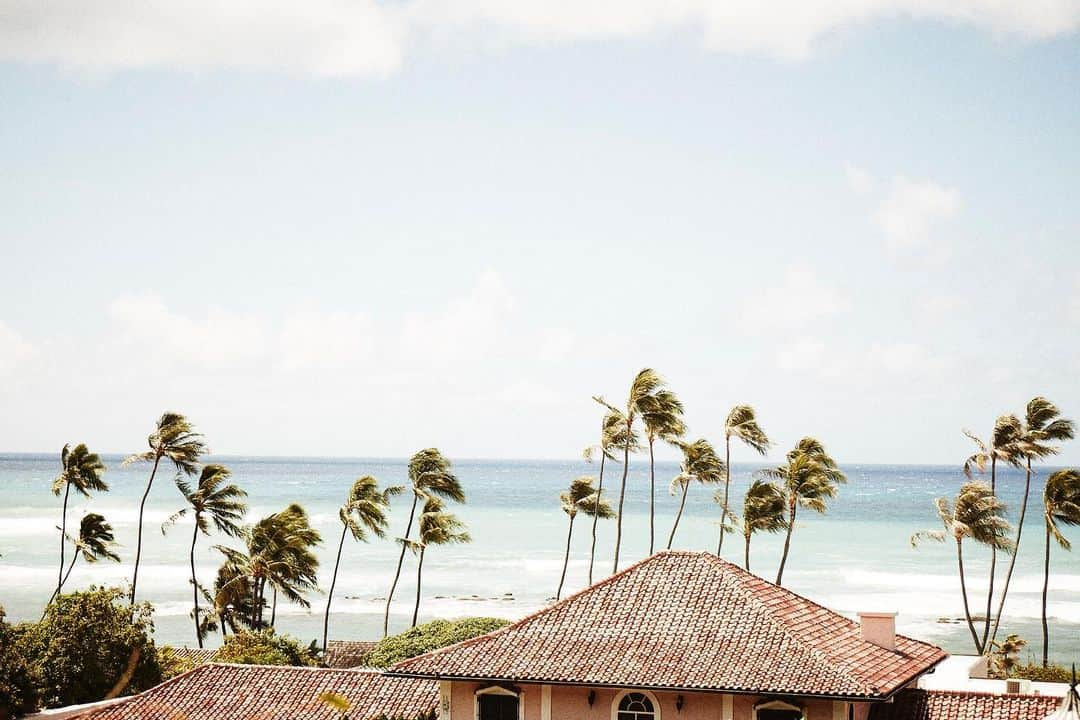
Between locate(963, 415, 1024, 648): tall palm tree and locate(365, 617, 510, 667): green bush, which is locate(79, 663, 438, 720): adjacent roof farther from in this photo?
locate(963, 415, 1024, 648): tall palm tree

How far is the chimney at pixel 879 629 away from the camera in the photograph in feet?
92.3

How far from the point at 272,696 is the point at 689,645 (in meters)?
11.2

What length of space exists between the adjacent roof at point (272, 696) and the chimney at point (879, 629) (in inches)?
394

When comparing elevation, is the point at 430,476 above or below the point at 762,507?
above

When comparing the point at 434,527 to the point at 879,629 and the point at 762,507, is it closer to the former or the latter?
the point at 762,507

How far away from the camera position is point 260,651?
42781 millimetres

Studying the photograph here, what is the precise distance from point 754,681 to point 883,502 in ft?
→ 565

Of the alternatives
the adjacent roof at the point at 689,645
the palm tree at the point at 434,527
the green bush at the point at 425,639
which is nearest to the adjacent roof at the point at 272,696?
the adjacent roof at the point at 689,645

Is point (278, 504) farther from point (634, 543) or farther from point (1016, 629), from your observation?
point (1016, 629)

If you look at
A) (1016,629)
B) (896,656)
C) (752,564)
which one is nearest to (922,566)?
(752,564)

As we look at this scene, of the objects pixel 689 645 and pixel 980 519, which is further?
pixel 980 519

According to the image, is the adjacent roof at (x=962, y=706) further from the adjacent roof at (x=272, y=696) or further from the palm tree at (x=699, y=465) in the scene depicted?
the palm tree at (x=699, y=465)

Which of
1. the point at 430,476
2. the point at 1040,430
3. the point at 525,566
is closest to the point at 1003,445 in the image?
the point at 1040,430

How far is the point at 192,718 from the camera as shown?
3088 centimetres
